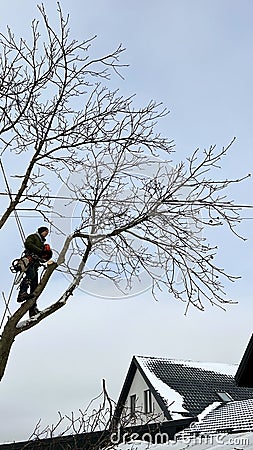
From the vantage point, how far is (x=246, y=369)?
8445mm

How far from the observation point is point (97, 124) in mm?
3711

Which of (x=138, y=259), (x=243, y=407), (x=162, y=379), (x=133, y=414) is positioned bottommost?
(x=133, y=414)

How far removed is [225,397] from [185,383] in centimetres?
107

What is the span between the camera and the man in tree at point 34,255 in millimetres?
3512

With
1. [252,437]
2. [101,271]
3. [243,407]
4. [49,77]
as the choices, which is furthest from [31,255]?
[243,407]

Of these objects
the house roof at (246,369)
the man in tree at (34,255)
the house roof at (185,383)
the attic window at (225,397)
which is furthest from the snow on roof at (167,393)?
the man in tree at (34,255)

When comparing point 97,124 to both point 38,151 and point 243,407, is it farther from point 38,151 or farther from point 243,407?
point 243,407

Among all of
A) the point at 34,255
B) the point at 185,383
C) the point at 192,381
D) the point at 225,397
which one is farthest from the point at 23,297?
the point at 192,381

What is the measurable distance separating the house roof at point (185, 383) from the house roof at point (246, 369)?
18.9ft

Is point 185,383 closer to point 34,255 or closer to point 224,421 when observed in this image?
point 224,421

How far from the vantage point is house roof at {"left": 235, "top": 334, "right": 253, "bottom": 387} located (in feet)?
27.5

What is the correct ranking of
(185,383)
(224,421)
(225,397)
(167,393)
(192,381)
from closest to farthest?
(224,421), (167,393), (225,397), (185,383), (192,381)

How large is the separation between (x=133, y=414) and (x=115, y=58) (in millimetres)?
1890

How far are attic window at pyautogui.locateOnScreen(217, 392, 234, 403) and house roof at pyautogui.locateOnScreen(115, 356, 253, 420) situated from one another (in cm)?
6
